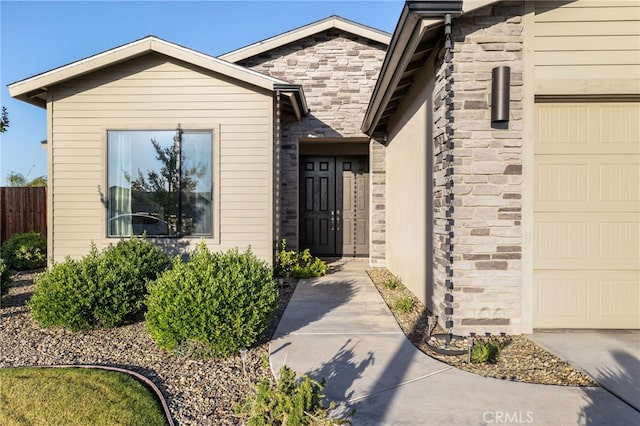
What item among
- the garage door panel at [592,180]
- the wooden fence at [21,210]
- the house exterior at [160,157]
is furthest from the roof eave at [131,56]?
the wooden fence at [21,210]

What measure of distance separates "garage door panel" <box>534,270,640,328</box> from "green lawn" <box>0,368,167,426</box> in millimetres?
3824

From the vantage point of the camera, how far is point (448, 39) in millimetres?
3748

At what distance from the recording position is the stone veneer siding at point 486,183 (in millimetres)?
3938

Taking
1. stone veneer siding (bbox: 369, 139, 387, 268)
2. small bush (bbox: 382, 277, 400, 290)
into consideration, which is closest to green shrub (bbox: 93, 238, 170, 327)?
small bush (bbox: 382, 277, 400, 290)

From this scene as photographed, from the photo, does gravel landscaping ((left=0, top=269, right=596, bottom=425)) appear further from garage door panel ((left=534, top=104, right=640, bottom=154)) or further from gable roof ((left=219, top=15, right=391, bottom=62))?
gable roof ((left=219, top=15, right=391, bottom=62))

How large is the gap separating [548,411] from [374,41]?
7.82m

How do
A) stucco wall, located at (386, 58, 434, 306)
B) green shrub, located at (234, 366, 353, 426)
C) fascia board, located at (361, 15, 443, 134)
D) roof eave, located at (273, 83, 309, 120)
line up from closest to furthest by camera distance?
green shrub, located at (234, 366, 353, 426)
fascia board, located at (361, 15, 443, 134)
stucco wall, located at (386, 58, 434, 306)
roof eave, located at (273, 83, 309, 120)

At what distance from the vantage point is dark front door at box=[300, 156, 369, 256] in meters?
9.52

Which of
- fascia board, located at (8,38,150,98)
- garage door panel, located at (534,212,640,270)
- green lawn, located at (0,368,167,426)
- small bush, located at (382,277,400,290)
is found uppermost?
Result: fascia board, located at (8,38,150,98)

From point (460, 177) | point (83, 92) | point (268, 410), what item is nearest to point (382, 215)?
point (460, 177)

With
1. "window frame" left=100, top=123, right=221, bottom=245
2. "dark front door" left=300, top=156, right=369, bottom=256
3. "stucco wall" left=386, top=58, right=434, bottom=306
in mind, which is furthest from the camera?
"dark front door" left=300, top=156, right=369, bottom=256

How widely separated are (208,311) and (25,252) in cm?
663

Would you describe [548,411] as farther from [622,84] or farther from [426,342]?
[622,84]

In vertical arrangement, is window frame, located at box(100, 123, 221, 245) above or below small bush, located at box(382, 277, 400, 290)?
above
